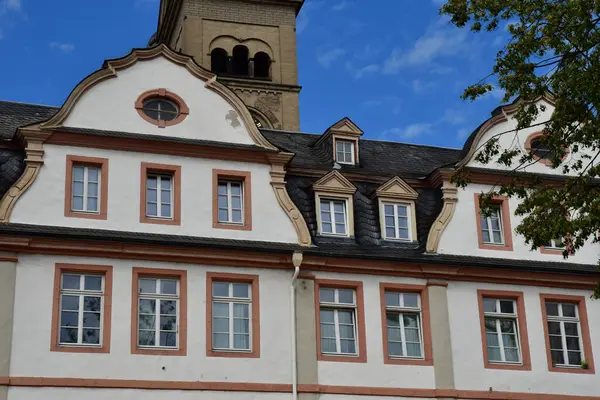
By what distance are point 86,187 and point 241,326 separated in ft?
18.0

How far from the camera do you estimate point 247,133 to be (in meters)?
34.1

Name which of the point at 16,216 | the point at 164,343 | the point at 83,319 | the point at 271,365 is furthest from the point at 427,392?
the point at 16,216

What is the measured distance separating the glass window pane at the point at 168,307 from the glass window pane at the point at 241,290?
1.72 meters

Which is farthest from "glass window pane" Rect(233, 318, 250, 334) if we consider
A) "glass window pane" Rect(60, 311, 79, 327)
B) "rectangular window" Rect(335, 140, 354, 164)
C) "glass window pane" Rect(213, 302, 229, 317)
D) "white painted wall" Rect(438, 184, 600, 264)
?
"rectangular window" Rect(335, 140, 354, 164)

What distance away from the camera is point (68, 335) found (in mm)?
29953

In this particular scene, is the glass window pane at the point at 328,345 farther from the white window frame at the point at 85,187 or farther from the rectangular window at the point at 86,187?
the white window frame at the point at 85,187

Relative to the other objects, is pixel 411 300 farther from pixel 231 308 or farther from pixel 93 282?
pixel 93 282

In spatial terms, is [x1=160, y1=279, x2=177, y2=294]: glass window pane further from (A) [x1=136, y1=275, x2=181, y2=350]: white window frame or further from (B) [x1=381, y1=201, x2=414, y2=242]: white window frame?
(B) [x1=381, y1=201, x2=414, y2=242]: white window frame

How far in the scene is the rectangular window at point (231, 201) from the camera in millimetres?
33000

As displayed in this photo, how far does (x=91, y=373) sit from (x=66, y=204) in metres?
4.60

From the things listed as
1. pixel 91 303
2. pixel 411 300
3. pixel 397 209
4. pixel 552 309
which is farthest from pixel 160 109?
pixel 552 309

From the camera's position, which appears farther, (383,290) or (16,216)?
(383,290)

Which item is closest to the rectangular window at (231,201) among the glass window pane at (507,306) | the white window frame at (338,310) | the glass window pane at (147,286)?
A: the glass window pane at (147,286)

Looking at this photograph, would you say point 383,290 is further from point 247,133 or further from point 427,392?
point 247,133
